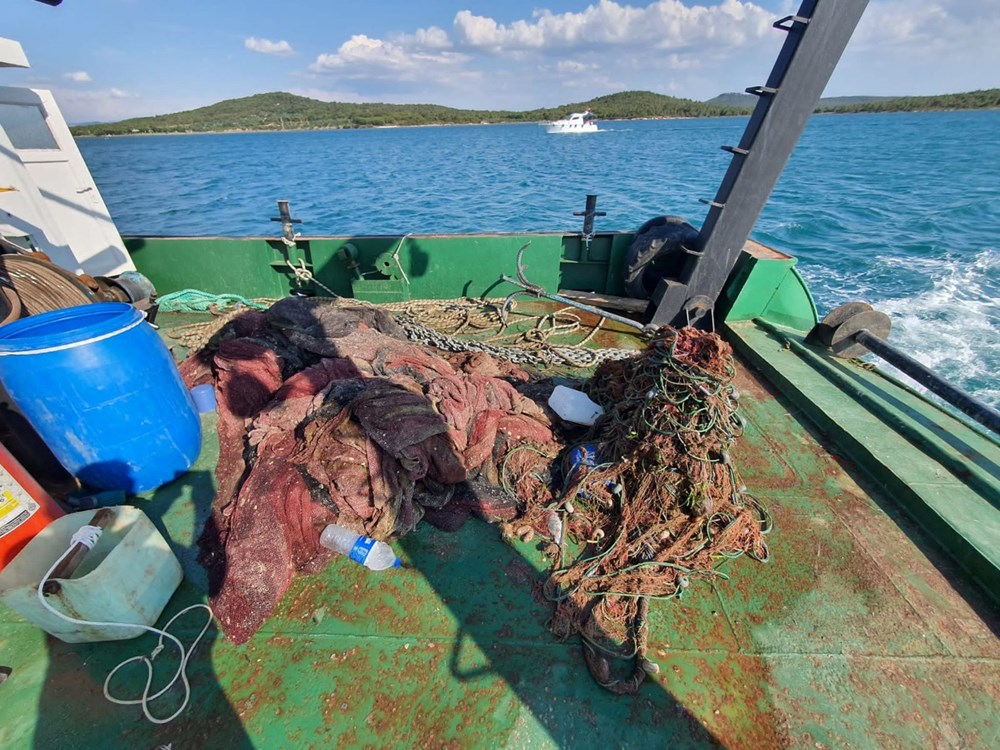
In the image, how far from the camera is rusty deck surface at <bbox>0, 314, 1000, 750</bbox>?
182 cm

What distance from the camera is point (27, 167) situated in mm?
4898

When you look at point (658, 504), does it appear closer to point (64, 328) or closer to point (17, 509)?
point (17, 509)

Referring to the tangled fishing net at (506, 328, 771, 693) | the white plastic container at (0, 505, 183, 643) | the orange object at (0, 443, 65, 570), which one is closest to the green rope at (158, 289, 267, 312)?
the orange object at (0, 443, 65, 570)

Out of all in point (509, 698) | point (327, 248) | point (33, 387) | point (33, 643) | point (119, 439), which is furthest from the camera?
point (327, 248)

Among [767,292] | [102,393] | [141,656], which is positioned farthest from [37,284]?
[767,292]

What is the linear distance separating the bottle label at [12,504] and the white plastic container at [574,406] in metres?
2.99

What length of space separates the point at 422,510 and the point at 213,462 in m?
1.64

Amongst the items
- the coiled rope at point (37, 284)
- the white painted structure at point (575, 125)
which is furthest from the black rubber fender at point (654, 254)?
the white painted structure at point (575, 125)

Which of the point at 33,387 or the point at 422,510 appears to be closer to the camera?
the point at 33,387

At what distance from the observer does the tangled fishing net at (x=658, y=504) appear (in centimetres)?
233

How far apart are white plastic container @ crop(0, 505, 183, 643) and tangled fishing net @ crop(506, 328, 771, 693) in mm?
1858

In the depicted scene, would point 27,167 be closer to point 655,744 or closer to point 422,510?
point 422,510

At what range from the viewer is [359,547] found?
7.92 ft

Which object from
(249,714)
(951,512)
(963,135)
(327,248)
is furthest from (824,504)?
(963,135)
